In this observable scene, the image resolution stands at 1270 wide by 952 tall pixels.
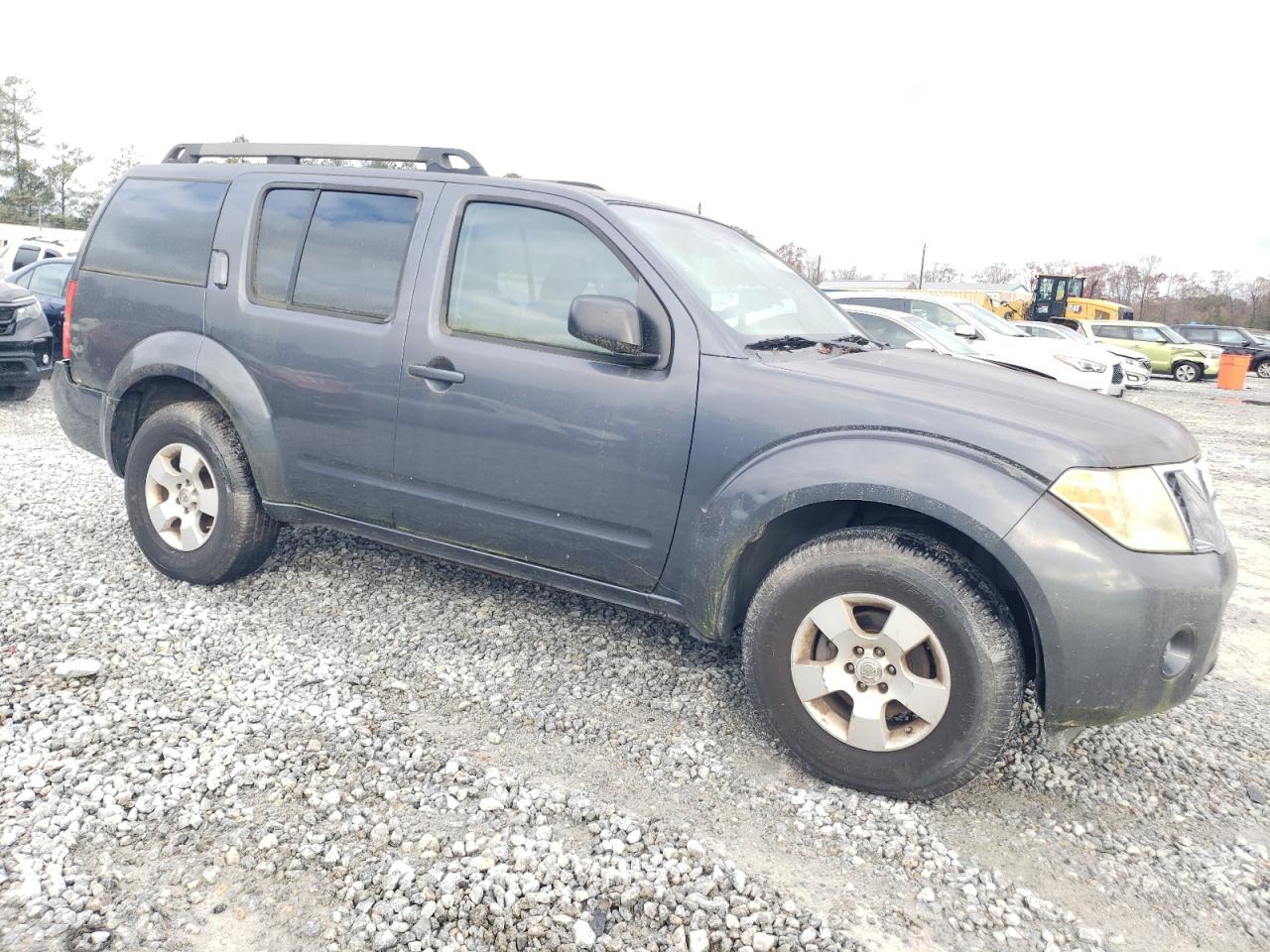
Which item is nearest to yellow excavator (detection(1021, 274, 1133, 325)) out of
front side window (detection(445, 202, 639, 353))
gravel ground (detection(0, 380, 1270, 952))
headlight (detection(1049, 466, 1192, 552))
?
gravel ground (detection(0, 380, 1270, 952))

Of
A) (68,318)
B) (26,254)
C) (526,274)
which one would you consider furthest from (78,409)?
(26,254)

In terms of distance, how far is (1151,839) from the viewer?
2.62 metres

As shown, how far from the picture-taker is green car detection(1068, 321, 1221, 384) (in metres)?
24.0

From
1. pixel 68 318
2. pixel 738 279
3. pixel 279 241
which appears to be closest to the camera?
pixel 738 279

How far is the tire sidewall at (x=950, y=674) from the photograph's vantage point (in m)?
2.54

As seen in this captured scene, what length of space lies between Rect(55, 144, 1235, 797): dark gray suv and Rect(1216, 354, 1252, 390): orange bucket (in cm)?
2211

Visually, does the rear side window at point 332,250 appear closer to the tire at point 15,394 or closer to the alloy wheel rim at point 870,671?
the alloy wheel rim at point 870,671

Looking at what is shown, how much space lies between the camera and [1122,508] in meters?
2.49

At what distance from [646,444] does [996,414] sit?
1.09 meters

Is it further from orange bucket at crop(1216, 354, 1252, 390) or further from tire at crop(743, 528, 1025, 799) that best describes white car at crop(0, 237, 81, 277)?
orange bucket at crop(1216, 354, 1252, 390)

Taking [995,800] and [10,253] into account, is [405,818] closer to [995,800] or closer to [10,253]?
[995,800]

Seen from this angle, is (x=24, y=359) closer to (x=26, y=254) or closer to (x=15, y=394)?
(x=15, y=394)

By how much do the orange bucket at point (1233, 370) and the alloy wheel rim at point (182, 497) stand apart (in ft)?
78.5

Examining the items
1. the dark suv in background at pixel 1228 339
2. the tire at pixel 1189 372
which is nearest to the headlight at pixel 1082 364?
the tire at pixel 1189 372
